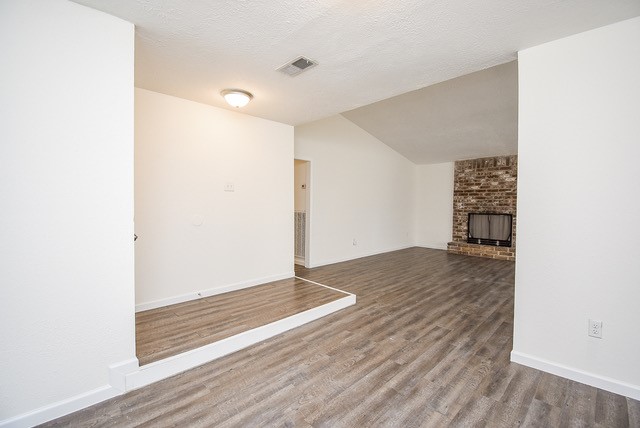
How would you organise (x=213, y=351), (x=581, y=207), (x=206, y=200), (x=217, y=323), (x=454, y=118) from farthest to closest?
(x=454, y=118) < (x=206, y=200) < (x=217, y=323) < (x=213, y=351) < (x=581, y=207)

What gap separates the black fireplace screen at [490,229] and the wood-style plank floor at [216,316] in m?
4.92

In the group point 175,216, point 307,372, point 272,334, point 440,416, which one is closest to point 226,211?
point 175,216

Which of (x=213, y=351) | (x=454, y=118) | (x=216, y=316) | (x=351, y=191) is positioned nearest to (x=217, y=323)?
(x=216, y=316)

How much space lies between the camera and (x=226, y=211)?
3.51 m

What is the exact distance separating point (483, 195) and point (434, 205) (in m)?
1.26

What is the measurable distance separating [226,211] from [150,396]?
217 centimetres

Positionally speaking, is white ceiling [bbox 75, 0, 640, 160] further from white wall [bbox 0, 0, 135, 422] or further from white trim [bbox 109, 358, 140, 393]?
white trim [bbox 109, 358, 140, 393]

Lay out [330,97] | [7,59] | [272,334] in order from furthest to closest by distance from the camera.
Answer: [330,97] → [272,334] → [7,59]

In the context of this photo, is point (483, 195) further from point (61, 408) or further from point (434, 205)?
point (61, 408)

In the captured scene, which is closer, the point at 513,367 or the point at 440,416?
the point at 440,416

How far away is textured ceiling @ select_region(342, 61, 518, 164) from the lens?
4020mm

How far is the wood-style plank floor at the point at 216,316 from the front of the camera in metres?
2.22

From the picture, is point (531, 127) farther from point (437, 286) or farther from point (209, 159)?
point (209, 159)

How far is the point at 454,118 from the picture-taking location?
505 centimetres
